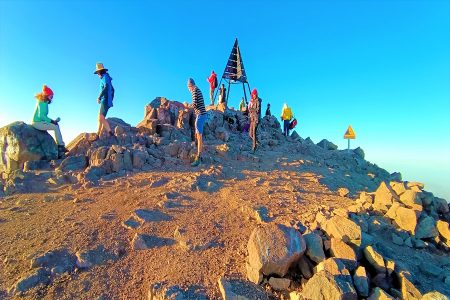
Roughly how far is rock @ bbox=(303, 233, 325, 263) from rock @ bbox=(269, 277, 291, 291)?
24.4 inches

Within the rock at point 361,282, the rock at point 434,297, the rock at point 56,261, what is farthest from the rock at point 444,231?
the rock at point 56,261

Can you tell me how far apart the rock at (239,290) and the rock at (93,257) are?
6.56ft

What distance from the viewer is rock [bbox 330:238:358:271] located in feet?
13.6

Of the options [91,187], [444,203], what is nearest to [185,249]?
[91,187]

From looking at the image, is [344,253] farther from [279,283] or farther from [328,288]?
[279,283]

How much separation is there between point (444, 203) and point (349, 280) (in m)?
4.64

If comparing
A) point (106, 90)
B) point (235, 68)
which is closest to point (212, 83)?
point (235, 68)

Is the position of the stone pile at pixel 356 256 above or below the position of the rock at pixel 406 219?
below

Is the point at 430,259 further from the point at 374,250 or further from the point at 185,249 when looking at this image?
the point at 185,249

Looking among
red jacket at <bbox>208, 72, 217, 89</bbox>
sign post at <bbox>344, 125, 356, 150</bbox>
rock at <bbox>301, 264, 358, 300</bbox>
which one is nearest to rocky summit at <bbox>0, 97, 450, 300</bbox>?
rock at <bbox>301, 264, 358, 300</bbox>

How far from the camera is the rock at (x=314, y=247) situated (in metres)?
4.35

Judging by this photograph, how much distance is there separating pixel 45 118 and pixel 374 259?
10368 millimetres

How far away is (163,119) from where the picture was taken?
13.0 metres

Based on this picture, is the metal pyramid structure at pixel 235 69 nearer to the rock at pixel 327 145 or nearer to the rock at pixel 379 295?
the rock at pixel 327 145
